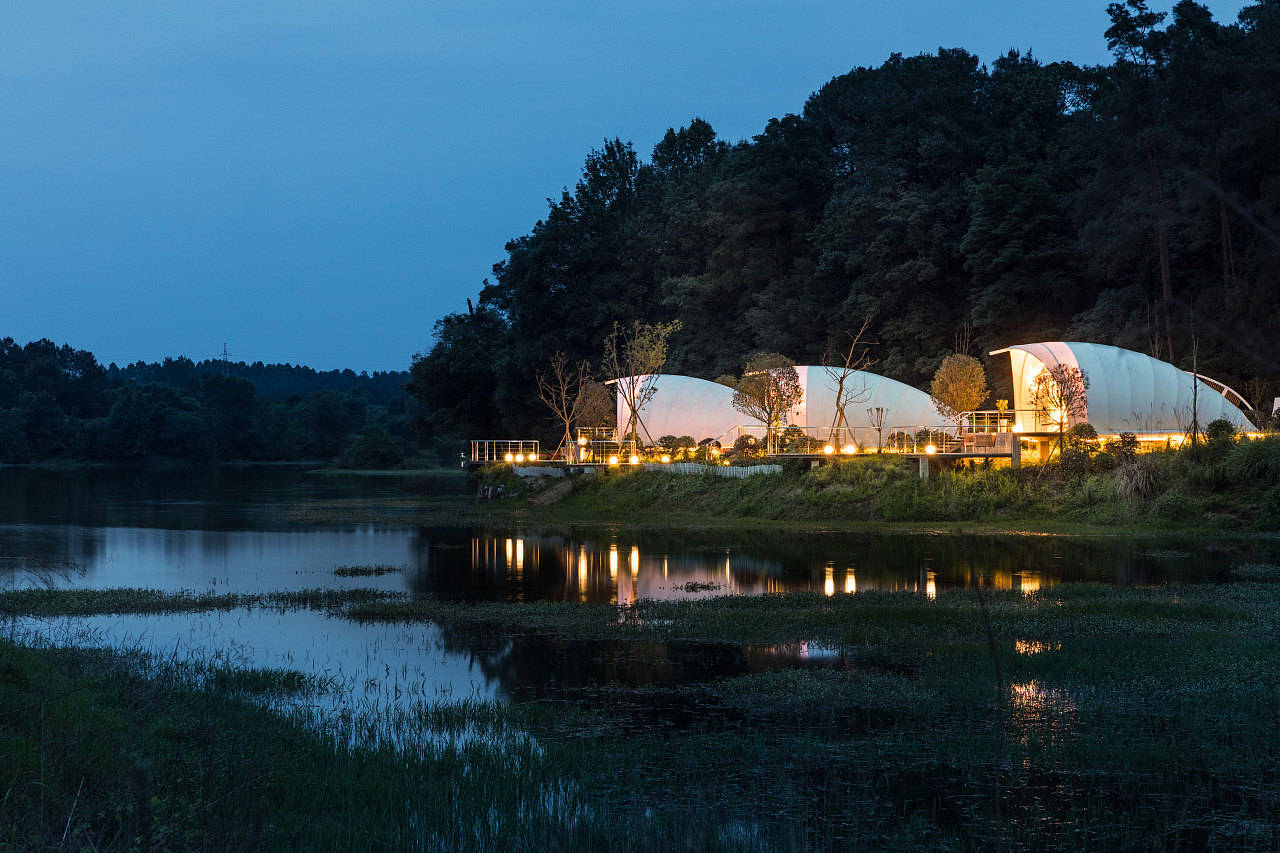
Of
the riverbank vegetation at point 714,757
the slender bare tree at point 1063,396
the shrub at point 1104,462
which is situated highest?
the slender bare tree at point 1063,396

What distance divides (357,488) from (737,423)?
95.6 ft

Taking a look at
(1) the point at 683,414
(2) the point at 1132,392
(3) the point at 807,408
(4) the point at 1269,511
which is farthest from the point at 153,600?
(1) the point at 683,414

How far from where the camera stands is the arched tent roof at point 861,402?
5497 cm

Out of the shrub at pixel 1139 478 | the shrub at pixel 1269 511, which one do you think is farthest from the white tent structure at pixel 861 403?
the shrub at pixel 1269 511

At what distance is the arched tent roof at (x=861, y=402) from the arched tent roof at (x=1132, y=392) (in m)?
8.32

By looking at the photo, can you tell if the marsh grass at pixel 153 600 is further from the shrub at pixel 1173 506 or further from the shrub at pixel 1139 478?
the shrub at pixel 1139 478

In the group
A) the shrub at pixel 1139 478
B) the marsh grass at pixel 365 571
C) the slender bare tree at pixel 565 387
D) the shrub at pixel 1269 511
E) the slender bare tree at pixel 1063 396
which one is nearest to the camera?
the marsh grass at pixel 365 571

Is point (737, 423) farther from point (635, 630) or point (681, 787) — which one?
point (681, 787)

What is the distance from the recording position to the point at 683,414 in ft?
207

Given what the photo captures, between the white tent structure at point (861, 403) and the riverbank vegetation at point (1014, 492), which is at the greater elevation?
the white tent structure at point (861, 403)

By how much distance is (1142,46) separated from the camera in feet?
174

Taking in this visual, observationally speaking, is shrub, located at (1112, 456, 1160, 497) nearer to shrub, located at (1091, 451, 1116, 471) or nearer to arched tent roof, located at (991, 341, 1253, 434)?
shrub, located at (1091, 451, 1116, 471)

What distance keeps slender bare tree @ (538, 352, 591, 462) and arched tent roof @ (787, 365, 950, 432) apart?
1458 centimetres

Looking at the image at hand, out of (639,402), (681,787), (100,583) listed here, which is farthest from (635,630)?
(639,402)
